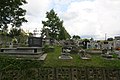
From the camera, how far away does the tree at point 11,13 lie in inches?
1294

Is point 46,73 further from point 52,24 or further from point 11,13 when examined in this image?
point 52,24

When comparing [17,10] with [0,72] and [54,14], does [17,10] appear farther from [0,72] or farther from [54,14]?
[0,72]

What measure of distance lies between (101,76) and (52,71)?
1.96 m

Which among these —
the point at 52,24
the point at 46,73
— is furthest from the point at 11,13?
the point at 46,73

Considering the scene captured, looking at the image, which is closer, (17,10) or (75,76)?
(75,76)

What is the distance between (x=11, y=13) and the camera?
33750 mm

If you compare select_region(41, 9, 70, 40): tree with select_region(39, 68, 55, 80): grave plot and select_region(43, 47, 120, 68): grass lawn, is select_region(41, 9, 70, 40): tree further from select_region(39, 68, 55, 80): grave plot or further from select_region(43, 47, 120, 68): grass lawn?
select_region(39, 68, 55, 80): grave plot

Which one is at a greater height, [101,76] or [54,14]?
[54,14]

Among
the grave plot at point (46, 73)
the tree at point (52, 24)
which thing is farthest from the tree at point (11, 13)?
the grave plot at point (46, 73)

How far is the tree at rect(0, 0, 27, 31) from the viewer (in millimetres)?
32875

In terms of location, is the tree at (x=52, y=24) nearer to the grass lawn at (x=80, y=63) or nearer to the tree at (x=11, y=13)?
the tree at (x=11, y=13)

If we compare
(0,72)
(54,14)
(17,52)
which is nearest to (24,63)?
(0,72)

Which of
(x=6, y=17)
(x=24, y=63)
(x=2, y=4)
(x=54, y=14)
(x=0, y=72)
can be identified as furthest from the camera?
(x=54, y=14)

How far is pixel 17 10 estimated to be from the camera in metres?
34.9
